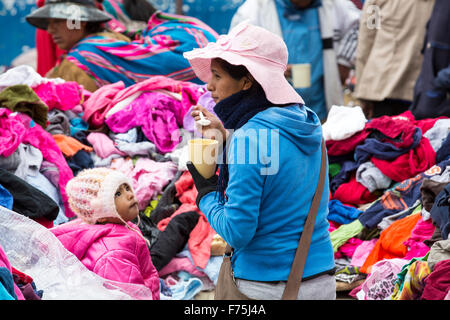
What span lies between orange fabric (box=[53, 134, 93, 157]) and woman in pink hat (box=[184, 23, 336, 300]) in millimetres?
2573

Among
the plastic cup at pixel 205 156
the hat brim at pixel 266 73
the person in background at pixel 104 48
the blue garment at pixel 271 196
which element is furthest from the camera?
the person in background at pixel 104 48

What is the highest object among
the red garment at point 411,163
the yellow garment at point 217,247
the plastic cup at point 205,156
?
the plastic cup at point 205,156

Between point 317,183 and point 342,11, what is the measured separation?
4.41 metres

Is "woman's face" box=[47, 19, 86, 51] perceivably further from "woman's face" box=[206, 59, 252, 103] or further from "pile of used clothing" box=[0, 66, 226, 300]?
"woman's face" box=[206, 59, 252, 103]

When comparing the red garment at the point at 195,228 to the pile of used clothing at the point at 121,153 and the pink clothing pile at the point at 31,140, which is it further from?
the pink clothing pile at the point at 31,140

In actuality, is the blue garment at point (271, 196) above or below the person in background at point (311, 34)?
above

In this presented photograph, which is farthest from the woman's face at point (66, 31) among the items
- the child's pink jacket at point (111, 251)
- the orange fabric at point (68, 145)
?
the child's pink jacket at point (111, 251)

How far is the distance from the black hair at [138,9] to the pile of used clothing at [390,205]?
307 centimetres

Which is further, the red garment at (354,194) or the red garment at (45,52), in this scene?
the red garment at (45,52)

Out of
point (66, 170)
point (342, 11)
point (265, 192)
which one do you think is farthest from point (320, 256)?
point (342, 11)

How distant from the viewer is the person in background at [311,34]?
19.9ft

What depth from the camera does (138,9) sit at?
7254mm

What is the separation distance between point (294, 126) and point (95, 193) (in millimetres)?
1254

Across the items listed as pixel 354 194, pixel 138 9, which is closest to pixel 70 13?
pixel 138 9
